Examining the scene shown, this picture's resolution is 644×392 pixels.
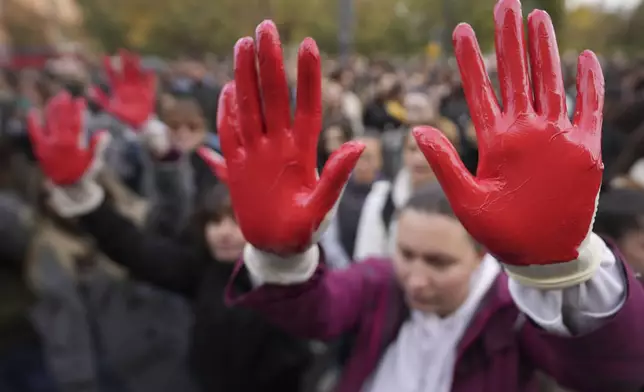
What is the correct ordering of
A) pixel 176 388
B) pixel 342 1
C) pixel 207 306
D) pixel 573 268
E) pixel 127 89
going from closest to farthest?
pixel 573 268, pixel 207 306, pixel 176 388, pixel 127 89, pixel 342 1

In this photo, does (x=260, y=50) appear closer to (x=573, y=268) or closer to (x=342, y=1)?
(x=573, y=268)

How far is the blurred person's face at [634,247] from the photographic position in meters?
1.71

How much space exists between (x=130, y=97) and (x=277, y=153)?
3025 mm

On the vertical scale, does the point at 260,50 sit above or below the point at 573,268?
above

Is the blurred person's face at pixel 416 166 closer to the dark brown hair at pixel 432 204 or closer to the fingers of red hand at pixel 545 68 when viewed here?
the dark brown hair at pixel 432 204

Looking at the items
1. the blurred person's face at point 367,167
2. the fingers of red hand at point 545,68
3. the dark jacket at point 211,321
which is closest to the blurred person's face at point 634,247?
the fingers of red hand at point 545,68

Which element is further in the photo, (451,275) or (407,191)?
(407,191)

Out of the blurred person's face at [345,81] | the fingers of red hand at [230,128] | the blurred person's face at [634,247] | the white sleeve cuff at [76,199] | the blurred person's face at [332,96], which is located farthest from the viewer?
the blurred person's face at [345,81]

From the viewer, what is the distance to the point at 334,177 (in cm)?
118

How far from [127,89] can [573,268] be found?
339 centimetres

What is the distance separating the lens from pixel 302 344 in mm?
2336

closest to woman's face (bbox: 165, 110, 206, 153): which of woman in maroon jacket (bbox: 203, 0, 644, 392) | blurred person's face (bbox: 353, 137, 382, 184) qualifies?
blurred person's face (bbox: 353, 137, 382, 184)

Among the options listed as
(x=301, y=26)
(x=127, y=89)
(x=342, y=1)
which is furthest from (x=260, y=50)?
(x=301, y=26)

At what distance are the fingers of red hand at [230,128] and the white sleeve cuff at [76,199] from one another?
1.16 metres
